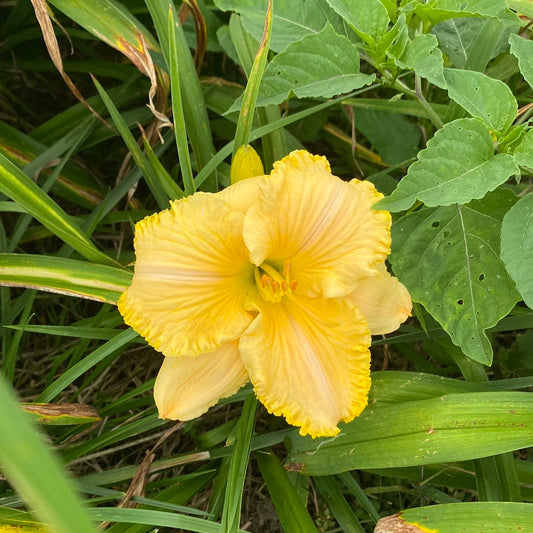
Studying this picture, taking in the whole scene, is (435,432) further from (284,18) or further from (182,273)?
(284,18)

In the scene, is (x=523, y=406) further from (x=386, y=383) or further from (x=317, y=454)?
(x=317, y=454)

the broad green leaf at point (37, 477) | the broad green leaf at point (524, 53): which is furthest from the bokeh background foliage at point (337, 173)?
the broad green leaf at point (37, 477)

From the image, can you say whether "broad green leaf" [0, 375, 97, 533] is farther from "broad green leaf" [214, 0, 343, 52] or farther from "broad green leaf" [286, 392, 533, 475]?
"broad green leaf" [214, 0, 343, 52]

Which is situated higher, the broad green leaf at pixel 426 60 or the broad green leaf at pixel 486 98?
the broad green leaf at pixel 426 60

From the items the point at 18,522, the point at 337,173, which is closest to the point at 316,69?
the point at 337,173

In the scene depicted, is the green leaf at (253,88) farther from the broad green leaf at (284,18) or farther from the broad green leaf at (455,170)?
the broad green leaf at (455,170)

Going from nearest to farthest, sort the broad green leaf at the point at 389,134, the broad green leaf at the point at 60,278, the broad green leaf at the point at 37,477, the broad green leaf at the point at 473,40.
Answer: the broad green leaf at the point at 37,477
the broad green leaf at the point at 60,278
the broad green leaf at the point at 473,40
the broad green leaf at the point at 389,134

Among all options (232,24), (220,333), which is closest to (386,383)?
(220,333)
